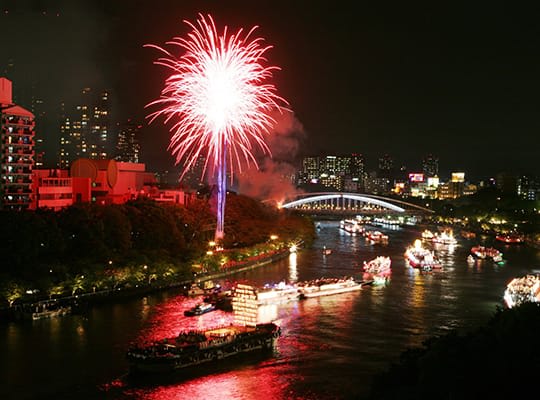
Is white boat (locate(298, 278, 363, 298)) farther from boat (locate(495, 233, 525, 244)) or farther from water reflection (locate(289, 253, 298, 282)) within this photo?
boat (locate(495, 233, 525, 244))

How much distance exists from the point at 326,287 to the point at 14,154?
6.77 m

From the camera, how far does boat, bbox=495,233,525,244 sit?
24234 mm

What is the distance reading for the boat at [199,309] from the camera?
10.8 m

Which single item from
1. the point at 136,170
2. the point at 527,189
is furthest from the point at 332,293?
the point at 527,189

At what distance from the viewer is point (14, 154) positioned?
14.2 metres

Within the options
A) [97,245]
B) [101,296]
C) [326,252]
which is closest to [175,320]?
[101,296]

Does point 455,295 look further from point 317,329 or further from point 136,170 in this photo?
point 136,170

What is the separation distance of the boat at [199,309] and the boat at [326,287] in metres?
2.06

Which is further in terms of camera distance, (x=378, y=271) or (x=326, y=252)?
(x=326, y=252)

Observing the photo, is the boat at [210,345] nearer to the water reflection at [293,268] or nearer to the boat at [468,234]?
the water reflection at [293,268]

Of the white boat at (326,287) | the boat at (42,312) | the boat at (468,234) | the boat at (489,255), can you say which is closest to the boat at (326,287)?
the white boat at (326,287)

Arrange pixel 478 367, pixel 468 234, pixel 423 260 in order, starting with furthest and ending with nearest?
pixel 468 234 → pixel 423 260 → pixel 478 367

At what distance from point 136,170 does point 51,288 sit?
11.7m

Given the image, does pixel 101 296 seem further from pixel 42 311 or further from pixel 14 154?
pixel 14 154
